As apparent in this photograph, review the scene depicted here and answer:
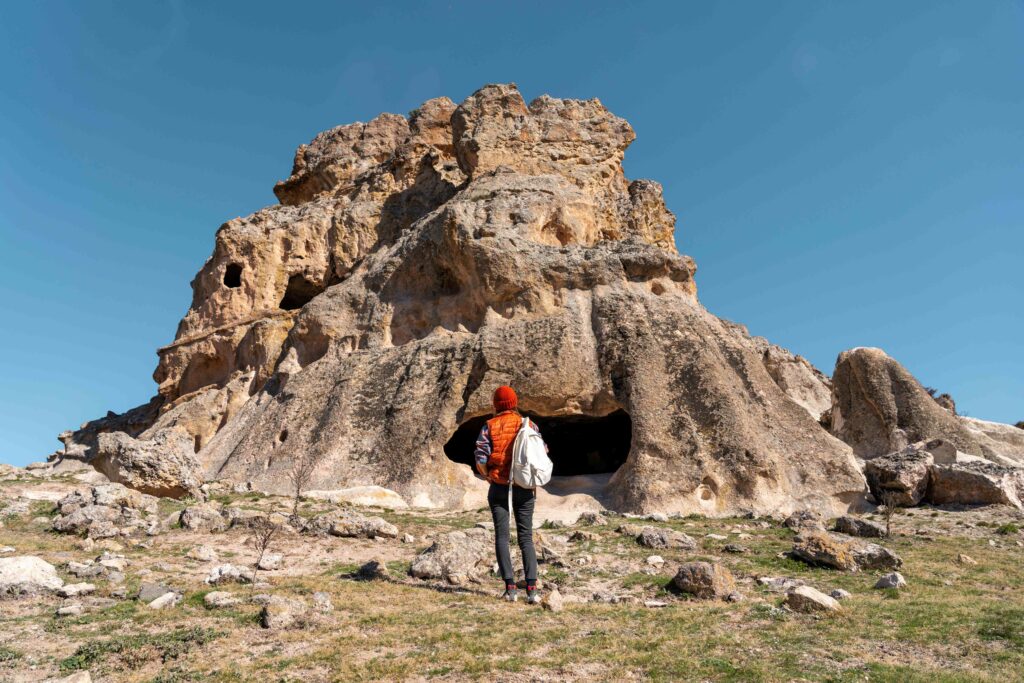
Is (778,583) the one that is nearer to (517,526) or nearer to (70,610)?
(517,526)

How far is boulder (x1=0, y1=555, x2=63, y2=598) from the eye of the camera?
22.3 ft

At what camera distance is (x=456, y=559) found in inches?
335

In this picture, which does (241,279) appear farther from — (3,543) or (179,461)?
(3,543)

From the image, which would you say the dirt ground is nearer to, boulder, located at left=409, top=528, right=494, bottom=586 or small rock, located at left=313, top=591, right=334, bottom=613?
small rock, located at left=313, top=591, right=334, bottom=613

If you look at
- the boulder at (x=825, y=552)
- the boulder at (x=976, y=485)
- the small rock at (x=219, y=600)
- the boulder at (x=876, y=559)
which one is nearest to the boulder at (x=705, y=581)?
the boulder at (x=825, y=552)

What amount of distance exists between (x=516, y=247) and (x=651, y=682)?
1909 centimetres

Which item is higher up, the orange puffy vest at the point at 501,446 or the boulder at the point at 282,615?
the orange puffy vest at the point at 501,446

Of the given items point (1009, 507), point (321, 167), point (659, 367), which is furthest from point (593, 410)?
point (321, 167)

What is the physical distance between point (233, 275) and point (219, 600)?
30106mm

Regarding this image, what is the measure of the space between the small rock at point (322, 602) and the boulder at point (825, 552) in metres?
6.40

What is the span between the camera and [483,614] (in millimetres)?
6512

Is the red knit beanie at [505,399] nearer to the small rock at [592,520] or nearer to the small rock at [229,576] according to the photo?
the small rock at [229,576]

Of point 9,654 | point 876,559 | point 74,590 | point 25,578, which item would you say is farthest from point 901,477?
point 9,654

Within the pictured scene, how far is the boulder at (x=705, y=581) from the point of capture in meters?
7.34
